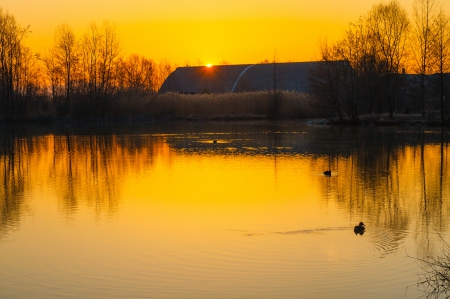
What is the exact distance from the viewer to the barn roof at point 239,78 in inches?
3194

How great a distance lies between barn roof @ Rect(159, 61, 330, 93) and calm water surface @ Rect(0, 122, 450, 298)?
62356 mm

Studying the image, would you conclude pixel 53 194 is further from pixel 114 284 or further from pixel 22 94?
pixel 22 94

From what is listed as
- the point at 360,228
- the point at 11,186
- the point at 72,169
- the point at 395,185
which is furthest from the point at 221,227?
the point at 72,169

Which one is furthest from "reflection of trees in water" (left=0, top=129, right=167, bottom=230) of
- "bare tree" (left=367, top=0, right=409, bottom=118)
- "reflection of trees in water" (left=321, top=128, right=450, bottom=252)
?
"bare tree" (left=367, top=0, right=409, bottom=118)

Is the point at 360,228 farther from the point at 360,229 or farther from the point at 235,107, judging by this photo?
the point at 235,107

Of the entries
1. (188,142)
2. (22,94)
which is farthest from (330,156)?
(22,94)

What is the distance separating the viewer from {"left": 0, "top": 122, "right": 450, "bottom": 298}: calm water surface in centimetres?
739

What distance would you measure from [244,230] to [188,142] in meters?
18.2

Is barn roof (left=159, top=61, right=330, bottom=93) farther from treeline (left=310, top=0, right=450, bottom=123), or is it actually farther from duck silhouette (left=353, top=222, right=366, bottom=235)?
duck silhouette (left=353, top=222, right=366, bottom=235)

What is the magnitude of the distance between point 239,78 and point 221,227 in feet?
251

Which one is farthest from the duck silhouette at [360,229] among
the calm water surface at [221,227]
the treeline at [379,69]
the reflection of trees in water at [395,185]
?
the treeline at [379,69]

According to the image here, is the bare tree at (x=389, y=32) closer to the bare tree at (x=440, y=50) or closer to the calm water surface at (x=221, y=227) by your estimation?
the bare tree at (x=440, y=50)

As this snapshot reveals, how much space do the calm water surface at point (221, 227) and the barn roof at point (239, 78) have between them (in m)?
62.4

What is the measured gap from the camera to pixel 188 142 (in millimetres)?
27844
